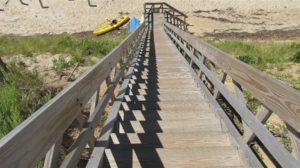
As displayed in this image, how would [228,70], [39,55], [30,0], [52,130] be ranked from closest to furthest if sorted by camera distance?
[52,130] < [228,70] < [39,55] < [30,0]

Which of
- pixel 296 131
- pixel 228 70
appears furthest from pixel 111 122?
pixel 296 131

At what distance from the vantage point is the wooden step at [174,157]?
15.0ft

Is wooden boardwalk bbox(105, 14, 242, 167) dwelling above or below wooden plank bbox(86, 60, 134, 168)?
below

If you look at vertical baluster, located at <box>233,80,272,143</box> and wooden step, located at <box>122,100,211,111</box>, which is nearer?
vertical baluster, located at <box>233,80,272,143</box>

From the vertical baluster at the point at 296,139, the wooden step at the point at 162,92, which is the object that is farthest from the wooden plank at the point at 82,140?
the wooden step at the point at 162,92

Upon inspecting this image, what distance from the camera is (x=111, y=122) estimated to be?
5281 millimetres

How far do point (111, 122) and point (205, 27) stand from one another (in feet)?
121

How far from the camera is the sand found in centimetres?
4234

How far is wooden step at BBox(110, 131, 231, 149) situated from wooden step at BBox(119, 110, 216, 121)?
2.94ft

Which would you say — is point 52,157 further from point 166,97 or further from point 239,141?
point 166,97

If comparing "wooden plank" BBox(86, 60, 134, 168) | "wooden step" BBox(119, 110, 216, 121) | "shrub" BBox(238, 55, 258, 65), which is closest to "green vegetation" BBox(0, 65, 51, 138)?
"wooden step" BBox(119, 110, 216, 121)

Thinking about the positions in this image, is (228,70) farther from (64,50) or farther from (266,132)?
(64,50)

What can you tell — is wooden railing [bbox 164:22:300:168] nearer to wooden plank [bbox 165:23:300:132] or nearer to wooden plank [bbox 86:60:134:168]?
wooden plank [bbox 165:23:300:132]

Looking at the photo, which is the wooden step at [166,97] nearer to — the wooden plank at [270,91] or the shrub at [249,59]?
the wooden plank at [270,91]
